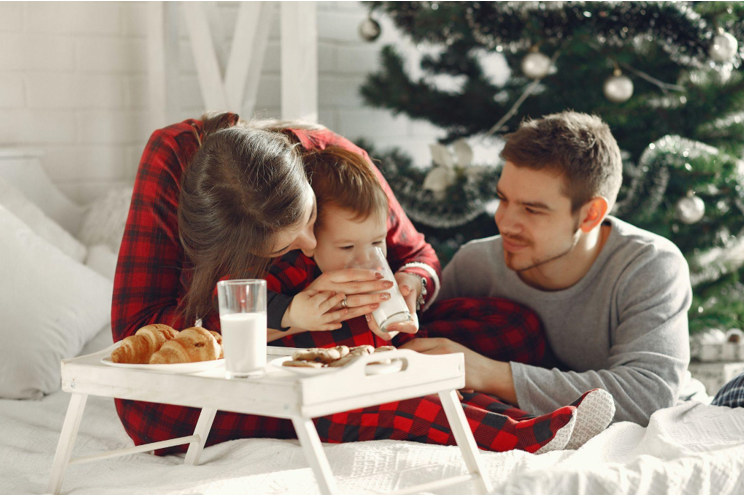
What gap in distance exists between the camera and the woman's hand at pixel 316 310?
4.13 feet

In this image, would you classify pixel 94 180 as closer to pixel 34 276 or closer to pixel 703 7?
pixel 34 276

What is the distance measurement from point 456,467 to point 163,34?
6.36 ft

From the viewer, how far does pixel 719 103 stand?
238cm

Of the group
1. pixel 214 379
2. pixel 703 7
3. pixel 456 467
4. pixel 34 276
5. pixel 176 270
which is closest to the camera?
pixel 214 379

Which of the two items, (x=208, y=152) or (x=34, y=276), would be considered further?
(x=34, y=276)

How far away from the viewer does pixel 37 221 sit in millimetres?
2096

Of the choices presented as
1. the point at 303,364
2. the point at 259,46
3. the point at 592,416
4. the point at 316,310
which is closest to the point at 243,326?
the point at 303,364

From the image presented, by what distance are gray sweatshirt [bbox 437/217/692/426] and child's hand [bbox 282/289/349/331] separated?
473 mm

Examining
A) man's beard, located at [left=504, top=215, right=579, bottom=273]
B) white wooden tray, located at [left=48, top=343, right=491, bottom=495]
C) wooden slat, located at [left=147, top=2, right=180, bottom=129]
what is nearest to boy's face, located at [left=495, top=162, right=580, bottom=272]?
man's beard, located at [left=504, top=215, right=579, bottom=273]

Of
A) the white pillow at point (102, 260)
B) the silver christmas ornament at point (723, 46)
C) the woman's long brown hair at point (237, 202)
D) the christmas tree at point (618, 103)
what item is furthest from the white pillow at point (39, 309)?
the silver christmas ornament at point (723, 46)

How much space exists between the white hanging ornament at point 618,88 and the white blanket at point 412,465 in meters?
1.06

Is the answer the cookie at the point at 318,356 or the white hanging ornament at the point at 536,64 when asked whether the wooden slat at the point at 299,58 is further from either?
the cookie at the point at 318,356

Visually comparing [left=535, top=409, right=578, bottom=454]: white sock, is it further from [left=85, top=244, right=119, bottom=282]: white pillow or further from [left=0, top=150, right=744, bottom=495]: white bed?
[left=85, top=244, right=119, bottom=282]: white pillow

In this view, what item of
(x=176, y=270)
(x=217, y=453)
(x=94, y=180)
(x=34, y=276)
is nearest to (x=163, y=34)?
(x=94, y=180)
